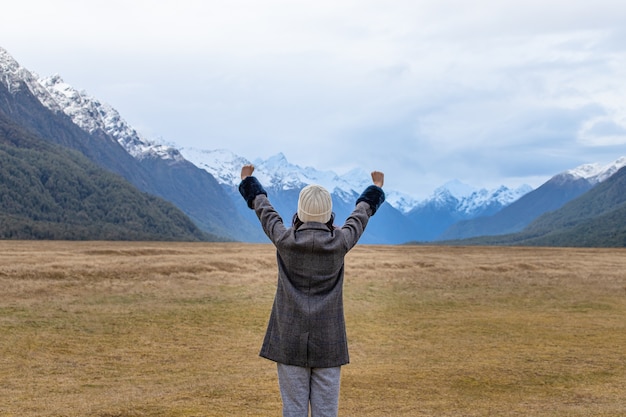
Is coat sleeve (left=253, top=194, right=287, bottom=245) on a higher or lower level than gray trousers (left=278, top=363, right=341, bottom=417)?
higher

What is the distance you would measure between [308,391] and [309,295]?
1045mm

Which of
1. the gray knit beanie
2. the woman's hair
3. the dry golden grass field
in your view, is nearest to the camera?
the gray knit beanie

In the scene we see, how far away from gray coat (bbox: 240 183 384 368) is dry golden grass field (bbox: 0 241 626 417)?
8216mm

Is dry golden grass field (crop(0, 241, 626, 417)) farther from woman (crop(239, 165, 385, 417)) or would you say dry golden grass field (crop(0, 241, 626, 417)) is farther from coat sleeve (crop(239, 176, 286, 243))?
coat sleeve (crop(239, 176, 286, 243))

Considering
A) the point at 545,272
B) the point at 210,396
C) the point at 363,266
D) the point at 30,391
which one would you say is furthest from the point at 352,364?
the point at 545,272

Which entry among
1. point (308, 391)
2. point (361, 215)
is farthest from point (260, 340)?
point (361, 215)

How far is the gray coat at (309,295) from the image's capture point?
7297 millimetres

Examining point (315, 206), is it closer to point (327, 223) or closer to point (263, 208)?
point (327, 223)

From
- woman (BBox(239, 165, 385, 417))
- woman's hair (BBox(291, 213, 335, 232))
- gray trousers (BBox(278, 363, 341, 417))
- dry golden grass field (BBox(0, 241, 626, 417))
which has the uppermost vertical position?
woman's hair (BBox(291, 213, 335, 232))

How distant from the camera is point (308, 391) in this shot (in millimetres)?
7441

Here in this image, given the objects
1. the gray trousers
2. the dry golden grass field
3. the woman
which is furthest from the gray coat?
the dry golden grass field

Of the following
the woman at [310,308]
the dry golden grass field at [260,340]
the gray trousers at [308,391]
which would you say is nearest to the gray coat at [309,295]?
the woman at [310,308]

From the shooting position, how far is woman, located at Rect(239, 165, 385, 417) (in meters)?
7.30

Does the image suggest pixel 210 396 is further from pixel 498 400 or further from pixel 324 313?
pixel 324 313
